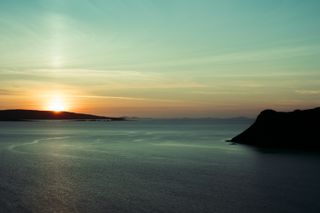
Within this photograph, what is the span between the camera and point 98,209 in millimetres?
25109

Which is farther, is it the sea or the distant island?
the distant island

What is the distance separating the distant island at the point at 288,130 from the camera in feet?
225

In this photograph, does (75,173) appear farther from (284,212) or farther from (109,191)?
(284,212)

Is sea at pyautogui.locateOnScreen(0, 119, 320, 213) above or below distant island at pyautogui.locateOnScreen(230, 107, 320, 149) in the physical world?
below

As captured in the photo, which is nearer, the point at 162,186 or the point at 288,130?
the point at 162,186

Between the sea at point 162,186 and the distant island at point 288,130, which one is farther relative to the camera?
the distant island at point 288,130

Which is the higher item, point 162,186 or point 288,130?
point 288,130

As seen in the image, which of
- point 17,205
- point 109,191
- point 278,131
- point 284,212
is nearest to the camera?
point 284,212

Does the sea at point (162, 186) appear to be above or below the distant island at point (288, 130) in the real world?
below

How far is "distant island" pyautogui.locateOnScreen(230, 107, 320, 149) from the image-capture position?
225ft

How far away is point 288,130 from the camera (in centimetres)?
7219

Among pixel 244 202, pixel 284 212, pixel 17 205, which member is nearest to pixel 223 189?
pixel 244 202

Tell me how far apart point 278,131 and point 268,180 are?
4001 centimetres

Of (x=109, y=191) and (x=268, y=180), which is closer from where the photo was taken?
(x=109, y=191)
